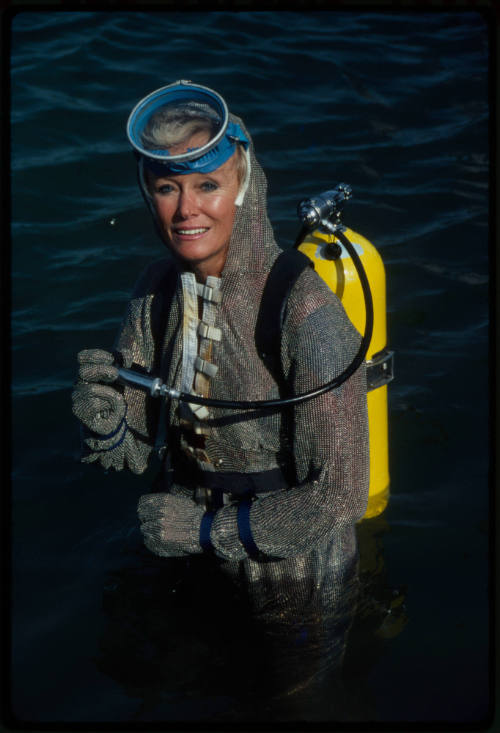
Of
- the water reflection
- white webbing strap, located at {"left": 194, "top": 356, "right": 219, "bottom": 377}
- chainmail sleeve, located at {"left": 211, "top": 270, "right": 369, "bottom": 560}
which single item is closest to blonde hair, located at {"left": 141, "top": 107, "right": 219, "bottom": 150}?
chainmail sleeve, located at {"left": 211, "top": 270, "right": 369, "bottom": 560}

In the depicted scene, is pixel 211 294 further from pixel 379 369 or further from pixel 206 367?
pixel 379 369

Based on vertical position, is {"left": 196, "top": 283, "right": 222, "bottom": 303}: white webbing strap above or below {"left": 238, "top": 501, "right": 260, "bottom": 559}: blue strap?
above

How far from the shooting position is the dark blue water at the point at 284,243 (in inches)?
149

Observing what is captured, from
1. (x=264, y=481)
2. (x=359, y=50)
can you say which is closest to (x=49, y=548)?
(x=264, y=481)

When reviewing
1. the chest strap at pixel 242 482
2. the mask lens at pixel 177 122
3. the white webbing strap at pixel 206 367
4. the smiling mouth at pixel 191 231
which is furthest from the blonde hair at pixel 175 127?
the chest strap at pixel 242 482

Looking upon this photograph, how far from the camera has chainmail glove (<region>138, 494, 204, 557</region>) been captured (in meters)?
2.94

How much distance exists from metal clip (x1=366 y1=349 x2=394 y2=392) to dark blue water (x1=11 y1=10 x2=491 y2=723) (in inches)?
45.1

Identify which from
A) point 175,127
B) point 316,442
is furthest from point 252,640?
point 175,127

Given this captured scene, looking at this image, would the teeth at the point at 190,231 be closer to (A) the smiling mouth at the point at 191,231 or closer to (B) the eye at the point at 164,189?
(A) the smiling mouth at the point at 191,231

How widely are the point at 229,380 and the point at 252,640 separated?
129cm

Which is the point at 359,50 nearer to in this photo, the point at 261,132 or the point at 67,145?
the point at 261,132

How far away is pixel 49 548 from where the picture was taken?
4531mm

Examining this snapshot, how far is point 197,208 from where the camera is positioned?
2.79 meters

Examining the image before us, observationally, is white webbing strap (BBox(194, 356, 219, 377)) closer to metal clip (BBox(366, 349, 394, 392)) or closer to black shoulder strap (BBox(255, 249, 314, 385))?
black shoulder strap (BBox(255, 249, 314, 385))
